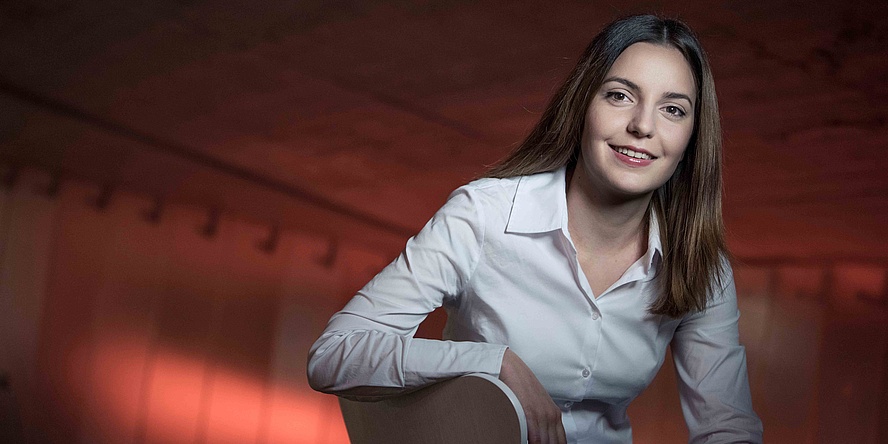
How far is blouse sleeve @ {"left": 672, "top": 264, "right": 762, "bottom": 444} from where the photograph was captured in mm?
1169

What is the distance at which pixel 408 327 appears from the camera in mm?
1094

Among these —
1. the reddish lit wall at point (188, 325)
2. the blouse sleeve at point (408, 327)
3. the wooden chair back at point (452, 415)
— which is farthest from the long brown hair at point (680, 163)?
the reddish lit wall at point (188, 325)

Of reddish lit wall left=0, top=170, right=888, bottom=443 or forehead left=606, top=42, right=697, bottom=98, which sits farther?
reddish lit wall left=0, top=170, right=888, bottom=443

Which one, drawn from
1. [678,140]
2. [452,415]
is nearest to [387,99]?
[678,140]

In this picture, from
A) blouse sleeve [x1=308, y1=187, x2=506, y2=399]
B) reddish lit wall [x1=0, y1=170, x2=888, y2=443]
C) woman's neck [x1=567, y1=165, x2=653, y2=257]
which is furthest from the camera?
reddish lit wall [x1=0, y1=170, x2=888, y2=443]

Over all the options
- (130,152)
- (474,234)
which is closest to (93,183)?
(130,152)

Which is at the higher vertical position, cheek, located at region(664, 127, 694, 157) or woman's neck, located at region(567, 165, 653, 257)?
cheek, located at region(664, 127, 694, 157)

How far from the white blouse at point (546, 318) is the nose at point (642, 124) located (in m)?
0.15

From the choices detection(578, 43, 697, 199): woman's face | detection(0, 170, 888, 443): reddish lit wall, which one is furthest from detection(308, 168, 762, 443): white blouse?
detection(0, 170, 888, 443): reddish lit wall

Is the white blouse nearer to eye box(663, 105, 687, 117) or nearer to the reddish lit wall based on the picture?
eye box(663, 105, 687, 117)

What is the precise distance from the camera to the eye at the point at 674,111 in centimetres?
112

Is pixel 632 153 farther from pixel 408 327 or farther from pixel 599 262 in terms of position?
pixel 408 327

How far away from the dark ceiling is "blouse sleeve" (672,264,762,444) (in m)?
1.11

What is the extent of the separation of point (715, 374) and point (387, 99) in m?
2.27
